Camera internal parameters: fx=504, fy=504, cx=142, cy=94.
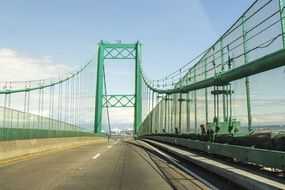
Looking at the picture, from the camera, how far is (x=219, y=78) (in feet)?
63.1

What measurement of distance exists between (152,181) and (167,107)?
26532 millimetres

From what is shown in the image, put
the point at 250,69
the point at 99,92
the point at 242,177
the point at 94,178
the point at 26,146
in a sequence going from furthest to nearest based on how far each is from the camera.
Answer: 1. the point at 99,92
2. the point at 26,146
3. the point at 250,69
4. the point at 94,178
5. the point at 242,177

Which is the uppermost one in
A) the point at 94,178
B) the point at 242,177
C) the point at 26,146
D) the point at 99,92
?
the point at 99,92

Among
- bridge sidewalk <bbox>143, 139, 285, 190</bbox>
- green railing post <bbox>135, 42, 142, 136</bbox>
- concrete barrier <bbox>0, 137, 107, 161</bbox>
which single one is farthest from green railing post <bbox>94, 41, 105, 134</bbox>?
bridge sidewalk <bbox>143, 139, 285, 190</bbox>

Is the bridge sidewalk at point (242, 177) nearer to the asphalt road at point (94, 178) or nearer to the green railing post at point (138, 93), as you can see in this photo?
the asphalt road at point (94, 178)

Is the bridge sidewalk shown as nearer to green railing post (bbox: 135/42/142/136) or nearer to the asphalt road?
the asphalt road

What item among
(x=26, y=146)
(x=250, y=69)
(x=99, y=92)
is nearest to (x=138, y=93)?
(x=99, y=92)

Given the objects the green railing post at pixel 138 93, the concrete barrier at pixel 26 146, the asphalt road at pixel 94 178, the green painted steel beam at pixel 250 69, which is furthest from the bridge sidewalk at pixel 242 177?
the green railing post at pixel 138 93

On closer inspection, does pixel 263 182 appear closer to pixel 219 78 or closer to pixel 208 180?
pixel 208 180

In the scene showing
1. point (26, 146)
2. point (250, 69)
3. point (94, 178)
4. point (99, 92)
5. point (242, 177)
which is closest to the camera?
point (242, 177)

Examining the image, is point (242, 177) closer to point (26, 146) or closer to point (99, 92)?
point (26, 146)

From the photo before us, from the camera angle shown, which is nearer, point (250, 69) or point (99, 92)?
point (250, 69)

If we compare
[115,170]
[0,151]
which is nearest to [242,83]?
[115,170]

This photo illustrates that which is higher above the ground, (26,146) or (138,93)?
(138,93)
